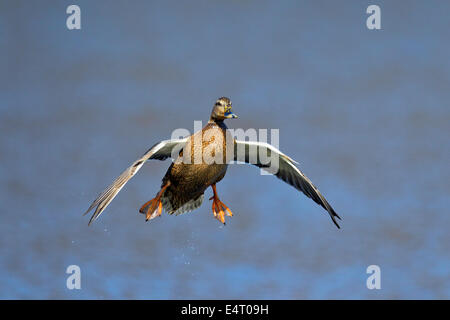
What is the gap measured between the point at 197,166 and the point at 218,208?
120 cm

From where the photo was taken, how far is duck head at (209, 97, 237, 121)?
10773mm

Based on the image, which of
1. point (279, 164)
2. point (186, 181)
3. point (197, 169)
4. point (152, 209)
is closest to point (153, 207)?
point (152, 209)

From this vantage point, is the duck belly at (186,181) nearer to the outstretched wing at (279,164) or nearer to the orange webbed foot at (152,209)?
the orange webbed foot at (152,209)

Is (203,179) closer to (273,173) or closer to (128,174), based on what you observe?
(128,174)

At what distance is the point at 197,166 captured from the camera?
34.6 feet

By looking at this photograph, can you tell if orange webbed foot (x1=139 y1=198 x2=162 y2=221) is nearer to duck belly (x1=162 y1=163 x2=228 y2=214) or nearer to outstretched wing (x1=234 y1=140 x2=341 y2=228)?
duck belly (x1=162 y1=163 x2=228 y2=214)

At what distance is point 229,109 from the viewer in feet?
35.5

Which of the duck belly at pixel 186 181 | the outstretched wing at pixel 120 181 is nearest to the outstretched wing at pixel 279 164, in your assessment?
the duck belly at pixel 186 181

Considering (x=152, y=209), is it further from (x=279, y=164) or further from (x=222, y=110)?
(x=279, y=164)

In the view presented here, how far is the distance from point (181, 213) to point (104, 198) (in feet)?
6.78

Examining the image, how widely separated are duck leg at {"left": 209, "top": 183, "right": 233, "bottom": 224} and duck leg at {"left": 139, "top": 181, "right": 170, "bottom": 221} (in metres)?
0.94

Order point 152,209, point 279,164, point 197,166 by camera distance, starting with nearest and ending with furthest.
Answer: point 197,166 → point 152,209 → point 279,164

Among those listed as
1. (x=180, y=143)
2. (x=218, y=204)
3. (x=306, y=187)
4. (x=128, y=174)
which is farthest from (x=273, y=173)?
(x=128, y=174)

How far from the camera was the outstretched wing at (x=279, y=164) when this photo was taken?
11444 mm
